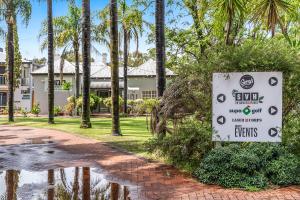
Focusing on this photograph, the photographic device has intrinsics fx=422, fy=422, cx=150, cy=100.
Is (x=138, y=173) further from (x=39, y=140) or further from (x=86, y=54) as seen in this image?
(x=86, y=54)

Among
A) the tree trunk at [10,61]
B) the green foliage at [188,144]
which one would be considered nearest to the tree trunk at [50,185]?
the green foliage at [188,144]

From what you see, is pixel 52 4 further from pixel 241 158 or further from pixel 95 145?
pixel 241 158

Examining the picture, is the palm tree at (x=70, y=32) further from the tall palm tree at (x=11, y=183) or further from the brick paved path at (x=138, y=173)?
the tall palm tree at (x=11, y=183)

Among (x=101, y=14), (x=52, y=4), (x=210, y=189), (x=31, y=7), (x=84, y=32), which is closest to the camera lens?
(x=210, y=189)

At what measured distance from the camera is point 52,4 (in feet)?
86.8

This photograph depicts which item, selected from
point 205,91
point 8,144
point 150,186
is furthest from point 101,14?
point 150,186

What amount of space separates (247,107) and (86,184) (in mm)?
4184

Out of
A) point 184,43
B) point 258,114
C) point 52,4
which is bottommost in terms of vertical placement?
point 258,114

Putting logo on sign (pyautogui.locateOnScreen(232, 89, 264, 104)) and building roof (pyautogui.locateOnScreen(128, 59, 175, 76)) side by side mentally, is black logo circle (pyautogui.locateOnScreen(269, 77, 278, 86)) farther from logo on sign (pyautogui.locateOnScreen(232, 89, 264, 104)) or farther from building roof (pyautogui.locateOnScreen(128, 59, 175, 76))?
building roof (pyautogui.locateOnScreen(128, 59, 175, 76))

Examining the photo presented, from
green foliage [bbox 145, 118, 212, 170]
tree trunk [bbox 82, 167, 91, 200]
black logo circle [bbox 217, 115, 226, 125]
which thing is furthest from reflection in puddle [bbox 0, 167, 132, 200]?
black logo circle [bbox 217, 115, 226, 125]

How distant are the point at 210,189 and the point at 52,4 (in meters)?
20.8

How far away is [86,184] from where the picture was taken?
29.9 feet

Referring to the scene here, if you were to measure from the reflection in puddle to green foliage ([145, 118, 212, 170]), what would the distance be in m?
1.82

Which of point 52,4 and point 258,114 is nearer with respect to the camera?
point 258,114
